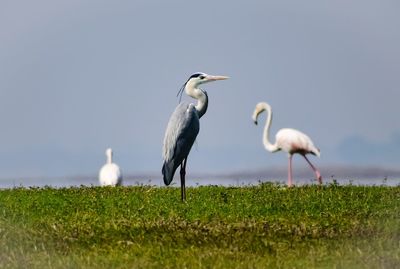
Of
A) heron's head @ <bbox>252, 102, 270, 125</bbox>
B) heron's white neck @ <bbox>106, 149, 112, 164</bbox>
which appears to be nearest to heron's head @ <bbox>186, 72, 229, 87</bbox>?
heron's head @ <bbox>252, 102, 270, 125</bbox>

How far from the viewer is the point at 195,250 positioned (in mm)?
9367

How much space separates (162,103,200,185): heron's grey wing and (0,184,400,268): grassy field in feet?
1.69

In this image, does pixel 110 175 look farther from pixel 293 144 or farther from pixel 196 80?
pixel 196 80

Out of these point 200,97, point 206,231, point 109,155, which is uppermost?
point 109,155

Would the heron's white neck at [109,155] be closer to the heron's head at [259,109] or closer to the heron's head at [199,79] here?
the heron's head at [259,109]

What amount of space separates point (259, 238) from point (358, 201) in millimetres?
4042

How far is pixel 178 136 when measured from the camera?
46.1 ft

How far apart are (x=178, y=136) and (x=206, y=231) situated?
3921 mm

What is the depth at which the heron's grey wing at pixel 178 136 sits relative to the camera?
1409 centimetres

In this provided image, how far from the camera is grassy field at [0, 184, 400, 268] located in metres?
8.92

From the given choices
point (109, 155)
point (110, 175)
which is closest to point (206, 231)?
point (110, 175)

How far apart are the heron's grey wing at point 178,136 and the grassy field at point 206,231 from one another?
0.52 metres

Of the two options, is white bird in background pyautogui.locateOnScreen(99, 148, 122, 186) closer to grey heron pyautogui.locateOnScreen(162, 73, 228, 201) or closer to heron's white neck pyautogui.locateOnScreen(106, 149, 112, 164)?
heron's white neck pyautogui.locateOnScreen(106, 149, 112, 164)

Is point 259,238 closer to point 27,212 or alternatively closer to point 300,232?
point 300,232
